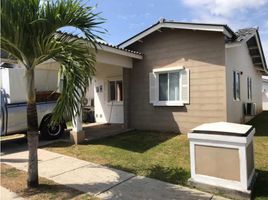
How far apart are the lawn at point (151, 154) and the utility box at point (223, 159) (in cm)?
39

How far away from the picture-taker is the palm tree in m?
4.34

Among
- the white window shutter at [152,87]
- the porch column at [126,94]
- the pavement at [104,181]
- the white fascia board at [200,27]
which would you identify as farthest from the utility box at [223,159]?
the porch column at [126,94]

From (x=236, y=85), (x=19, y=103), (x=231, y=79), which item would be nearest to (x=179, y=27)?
(x=231, y=79)

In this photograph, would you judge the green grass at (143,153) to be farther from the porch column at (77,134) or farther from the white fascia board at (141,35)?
the white fascia board at (141,35)

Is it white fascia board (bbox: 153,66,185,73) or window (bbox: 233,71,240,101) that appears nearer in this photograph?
white fascia board (bbox: 153,66,185,73)

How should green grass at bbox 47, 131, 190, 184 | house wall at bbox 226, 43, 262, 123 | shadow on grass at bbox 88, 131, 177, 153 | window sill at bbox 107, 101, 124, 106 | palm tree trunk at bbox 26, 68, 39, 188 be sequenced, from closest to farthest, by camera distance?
palm tree trunk at bbox 26, 68, 39, 188
green grass at bbox 47, 131, 190, 184
shadow on grass at bbox 88, 131, 177, 153
house wall at bbox 226, 43, 262, 123
window sill at bbox 107, 101, 124, 106

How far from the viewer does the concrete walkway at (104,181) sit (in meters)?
4.79

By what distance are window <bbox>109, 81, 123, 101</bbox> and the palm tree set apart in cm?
839

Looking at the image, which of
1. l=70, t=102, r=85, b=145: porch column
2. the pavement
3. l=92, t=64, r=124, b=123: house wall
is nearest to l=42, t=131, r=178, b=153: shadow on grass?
l=70, t=102, r=85, b=145: porch column

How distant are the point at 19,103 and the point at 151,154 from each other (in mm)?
4978

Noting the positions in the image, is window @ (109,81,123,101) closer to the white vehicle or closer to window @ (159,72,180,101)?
window @ (159,72,180,101)

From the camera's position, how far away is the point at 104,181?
18.1 feet

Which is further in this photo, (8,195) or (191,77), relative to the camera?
(191,77)

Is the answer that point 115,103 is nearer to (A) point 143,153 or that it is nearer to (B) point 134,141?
(B) point 134,141
